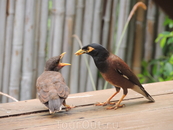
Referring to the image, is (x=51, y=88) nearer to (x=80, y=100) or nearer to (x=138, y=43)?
(x=80, y=100)

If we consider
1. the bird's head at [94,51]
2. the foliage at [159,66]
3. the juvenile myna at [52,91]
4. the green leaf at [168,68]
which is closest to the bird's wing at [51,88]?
the juvenile myna at [52,91]

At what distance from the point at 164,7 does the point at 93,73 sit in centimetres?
383

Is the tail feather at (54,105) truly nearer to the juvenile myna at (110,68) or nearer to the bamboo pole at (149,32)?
the juvenile myna at (110,68)

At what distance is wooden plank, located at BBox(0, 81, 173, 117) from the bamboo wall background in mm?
1433

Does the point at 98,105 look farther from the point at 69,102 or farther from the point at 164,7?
the point at 164,7

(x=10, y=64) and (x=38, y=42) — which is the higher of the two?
(x=38, y=42)

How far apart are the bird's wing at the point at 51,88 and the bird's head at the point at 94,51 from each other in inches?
10.5

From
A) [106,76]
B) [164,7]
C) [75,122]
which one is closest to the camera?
[164,7]

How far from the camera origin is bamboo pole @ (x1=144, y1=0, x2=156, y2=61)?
4.69 meters

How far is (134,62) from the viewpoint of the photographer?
487 cm

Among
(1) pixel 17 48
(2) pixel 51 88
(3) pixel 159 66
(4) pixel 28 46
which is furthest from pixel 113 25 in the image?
(2) pixel 51 88

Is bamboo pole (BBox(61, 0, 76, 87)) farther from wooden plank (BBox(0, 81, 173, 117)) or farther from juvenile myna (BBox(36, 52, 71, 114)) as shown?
juvenile myna (BBox(36, 52, 71, 114))

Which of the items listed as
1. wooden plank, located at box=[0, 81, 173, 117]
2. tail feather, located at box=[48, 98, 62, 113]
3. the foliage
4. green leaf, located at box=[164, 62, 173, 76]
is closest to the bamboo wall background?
the foliage

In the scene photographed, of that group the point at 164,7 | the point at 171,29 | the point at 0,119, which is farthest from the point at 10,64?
→ the point at 164,7
